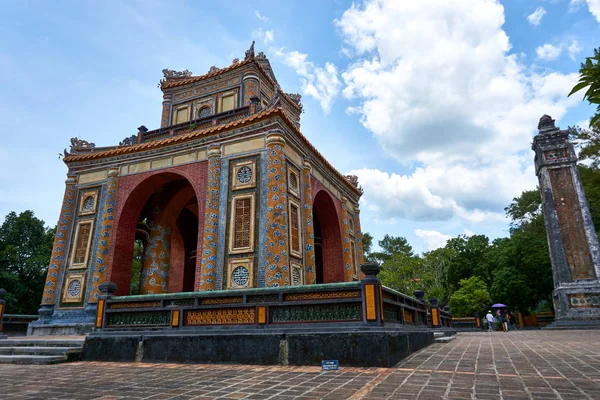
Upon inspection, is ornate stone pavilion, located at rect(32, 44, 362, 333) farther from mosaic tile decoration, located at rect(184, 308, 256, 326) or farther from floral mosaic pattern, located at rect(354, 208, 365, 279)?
mosaic tile decoration, located at rect(184, 308, 256, 326)

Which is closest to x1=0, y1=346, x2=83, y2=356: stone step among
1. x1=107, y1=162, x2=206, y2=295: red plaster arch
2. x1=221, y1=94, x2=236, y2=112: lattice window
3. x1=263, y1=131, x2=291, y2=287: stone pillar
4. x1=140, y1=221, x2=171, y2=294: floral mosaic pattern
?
x1=263, y1=131, x2=291, y2=287: stone pillar

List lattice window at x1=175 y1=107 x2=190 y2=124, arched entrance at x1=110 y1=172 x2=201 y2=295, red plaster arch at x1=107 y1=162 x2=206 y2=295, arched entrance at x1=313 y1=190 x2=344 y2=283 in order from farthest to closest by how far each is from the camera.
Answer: lattice window at x1=175 y1=107 x2=190 y2=124, arched entrance at x1=313 y1=190 x2=344 y2=283, arched entrance at x1=110 y1=172 x2=201 y2=295, red plaster arch at x1=107 y1=162 x2=206 y2=295

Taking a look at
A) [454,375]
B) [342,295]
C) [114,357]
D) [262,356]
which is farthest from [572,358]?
[114,357]

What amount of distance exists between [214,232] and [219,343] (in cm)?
597

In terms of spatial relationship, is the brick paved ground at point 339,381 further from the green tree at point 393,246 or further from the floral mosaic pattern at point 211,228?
the green tree at point 393,246

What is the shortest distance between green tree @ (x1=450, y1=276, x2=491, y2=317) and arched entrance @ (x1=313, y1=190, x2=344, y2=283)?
56.5 ft

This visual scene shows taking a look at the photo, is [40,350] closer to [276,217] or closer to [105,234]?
[276,217]

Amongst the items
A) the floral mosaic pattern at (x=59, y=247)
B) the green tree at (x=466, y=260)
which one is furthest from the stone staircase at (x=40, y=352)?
the green tree at (x=466, y=260)

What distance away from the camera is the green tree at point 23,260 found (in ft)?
67.5

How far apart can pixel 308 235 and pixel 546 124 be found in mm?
16394

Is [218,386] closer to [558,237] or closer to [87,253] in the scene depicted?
[87,253]

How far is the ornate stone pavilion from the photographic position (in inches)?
486

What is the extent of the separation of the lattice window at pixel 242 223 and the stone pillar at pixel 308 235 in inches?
93.4

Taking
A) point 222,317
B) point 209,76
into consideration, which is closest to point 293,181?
point 222,317
